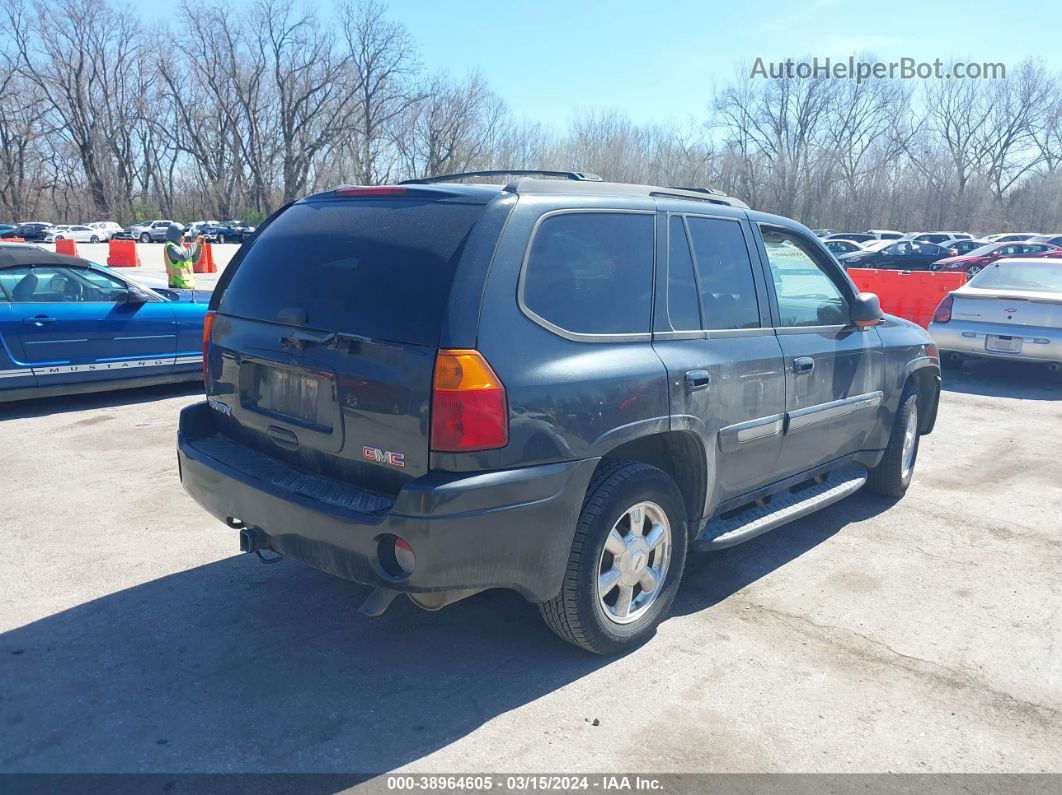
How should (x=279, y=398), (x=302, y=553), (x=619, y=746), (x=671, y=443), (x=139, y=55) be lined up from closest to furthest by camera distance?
(x=619, y=746)
(x=302, y=553)
(x=279, y=398)
(x=671, y=443)
(x=139, y=55)

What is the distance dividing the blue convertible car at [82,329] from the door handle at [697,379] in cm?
631

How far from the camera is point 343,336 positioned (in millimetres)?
3254

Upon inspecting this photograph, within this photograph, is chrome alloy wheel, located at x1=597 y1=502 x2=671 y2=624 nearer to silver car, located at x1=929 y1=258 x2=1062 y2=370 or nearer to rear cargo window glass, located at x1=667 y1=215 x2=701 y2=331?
rear cargo window glass, located at x1=667 y1=215 x2=701 y2=331

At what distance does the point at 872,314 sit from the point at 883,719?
2514mm

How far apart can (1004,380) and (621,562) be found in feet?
31.5

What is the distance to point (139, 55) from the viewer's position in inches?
2793

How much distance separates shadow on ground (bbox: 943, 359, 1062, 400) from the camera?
10.3 metres

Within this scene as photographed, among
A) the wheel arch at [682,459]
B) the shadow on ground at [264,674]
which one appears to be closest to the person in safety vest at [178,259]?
the shadow on ground at [264,674]

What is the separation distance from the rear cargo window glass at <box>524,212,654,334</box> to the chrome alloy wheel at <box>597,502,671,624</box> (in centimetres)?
82

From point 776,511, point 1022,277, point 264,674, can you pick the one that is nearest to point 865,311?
point 776,511

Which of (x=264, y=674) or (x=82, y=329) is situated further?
(x=82, y=329)

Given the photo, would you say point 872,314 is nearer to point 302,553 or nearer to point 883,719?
point 883,719

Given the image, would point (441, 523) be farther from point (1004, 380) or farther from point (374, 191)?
point (1004, 380)

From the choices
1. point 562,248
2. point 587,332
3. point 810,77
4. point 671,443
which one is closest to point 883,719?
point 671,443
